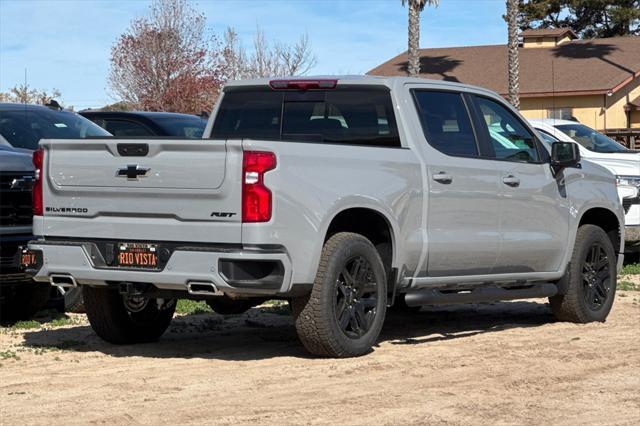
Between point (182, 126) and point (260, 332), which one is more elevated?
point (182, 126)

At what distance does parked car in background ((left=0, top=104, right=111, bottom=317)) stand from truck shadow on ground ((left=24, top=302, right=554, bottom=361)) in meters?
0.57

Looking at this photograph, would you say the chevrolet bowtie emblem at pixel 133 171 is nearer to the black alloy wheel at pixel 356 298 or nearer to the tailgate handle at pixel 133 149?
the tailgate handle at pixel 133 149

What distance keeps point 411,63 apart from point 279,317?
26891mm

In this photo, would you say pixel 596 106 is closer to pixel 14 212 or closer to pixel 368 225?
pixel 14 212

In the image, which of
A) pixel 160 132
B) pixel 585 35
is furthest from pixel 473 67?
pixel 160 132

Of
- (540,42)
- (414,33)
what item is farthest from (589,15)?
(414,33)

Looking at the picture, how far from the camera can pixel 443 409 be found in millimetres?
6996

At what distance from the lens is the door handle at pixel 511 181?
10047 millimetres

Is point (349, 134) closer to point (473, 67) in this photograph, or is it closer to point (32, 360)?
point (32, 360)

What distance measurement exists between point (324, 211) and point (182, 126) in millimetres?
7220

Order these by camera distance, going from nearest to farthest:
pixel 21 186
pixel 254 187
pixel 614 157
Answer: pixel 254 187 → pixel 21 186 → pixel 614 157

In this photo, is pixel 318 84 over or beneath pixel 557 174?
over

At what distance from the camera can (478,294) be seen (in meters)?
9.97

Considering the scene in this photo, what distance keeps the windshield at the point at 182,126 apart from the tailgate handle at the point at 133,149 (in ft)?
21.4
